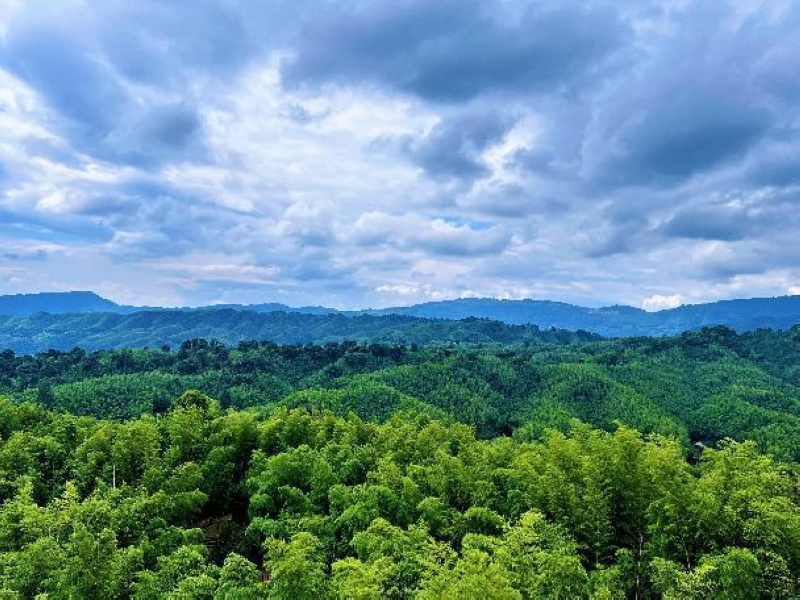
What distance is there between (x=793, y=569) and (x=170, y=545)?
30.0 meters

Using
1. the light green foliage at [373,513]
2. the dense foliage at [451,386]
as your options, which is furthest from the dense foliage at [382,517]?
the dense foliage at [451,386]

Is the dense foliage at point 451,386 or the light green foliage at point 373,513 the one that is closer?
the light green foliage at point 373,513

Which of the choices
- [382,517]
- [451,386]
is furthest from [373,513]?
[451,386]

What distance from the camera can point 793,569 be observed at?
24.8 m

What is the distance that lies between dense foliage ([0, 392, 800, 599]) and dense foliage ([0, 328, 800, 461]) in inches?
2139

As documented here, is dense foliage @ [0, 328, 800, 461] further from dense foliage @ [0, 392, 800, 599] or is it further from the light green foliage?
dense foliage @ [0, 392, 800, 599]

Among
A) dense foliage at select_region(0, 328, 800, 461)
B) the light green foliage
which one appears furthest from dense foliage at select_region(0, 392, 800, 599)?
dense foliage at select_region(0, 328, 800, 461)

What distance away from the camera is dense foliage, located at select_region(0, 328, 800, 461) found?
347 ft

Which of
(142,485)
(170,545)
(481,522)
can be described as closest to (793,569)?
(481,522)

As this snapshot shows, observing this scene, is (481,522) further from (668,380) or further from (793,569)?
(668,380)

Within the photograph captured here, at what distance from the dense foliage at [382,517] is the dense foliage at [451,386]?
54322mm

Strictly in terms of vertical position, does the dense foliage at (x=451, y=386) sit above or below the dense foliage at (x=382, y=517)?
below

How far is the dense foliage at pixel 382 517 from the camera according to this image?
23.1m

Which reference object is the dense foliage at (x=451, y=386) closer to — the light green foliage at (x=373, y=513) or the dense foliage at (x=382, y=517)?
the light green foliage at (x=373, y=513)
